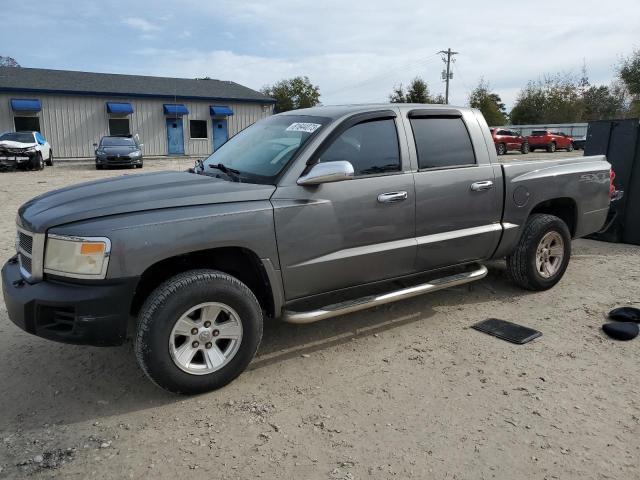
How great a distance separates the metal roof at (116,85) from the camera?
27594 millimetres

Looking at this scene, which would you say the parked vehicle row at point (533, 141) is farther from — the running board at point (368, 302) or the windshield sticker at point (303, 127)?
the windshield sticker at point (303, 127)

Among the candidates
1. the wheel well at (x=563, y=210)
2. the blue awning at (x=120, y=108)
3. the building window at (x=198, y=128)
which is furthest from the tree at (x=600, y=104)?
the wheel well at (x=563, y=210)

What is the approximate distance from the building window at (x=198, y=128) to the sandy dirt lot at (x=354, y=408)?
29.0 metres

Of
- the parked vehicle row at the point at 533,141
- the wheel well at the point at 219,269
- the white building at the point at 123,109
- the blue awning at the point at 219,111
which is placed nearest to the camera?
the wheel well at the point at 219,269

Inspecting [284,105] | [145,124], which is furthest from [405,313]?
[284,105]

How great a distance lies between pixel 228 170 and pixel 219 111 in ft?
96.4

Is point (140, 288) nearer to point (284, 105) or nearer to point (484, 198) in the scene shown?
point (484, 198)

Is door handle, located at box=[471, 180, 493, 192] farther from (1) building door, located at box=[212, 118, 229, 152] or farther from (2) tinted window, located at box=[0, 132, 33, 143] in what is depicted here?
(1) building door, located at box=[212, 118, 229, 152]

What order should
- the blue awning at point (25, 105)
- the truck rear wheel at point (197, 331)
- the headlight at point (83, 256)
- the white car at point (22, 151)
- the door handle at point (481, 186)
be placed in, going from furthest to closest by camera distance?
the blue awning at point (25, 105) → the white car at point (22, 151) → the door handle at point (481, 186) → the truck rear wheel at point (197, 331) → the headlight at point (83, 256)

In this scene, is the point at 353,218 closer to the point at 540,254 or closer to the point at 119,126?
the point at 540,254

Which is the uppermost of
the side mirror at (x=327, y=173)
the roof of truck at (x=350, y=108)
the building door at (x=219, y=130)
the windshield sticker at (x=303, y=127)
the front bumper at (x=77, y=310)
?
the building door at (x=219, y=130)

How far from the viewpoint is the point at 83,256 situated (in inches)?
117

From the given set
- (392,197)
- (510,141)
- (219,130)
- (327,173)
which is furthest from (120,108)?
(327,173)

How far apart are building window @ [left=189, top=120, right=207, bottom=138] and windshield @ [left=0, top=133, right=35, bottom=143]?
448 inches
